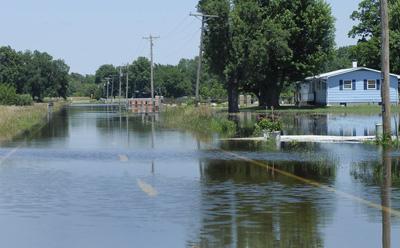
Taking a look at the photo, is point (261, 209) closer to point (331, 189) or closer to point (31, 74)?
point (331, 189)

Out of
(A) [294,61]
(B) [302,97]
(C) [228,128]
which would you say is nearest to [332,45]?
(A) [294,61]

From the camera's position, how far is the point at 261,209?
40.3ft

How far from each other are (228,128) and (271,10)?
38.4m

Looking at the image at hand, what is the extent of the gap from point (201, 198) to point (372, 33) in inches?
3518

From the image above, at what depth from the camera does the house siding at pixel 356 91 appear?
271 feet

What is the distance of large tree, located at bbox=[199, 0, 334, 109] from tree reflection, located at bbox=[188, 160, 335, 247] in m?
50.6

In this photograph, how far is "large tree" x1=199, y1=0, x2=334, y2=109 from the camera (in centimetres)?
6900

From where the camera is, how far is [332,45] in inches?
3120

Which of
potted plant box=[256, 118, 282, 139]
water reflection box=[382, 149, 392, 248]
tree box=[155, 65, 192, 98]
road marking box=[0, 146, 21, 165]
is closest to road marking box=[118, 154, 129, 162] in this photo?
road marking box=[0, 146, 21, 165]

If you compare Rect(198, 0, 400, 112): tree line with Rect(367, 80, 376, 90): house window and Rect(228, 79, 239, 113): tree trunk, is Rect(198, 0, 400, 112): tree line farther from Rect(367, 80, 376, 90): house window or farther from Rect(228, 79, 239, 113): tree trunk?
Rect(367, 80, 376, 90): house window

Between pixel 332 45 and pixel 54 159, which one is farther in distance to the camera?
pixel 332 45

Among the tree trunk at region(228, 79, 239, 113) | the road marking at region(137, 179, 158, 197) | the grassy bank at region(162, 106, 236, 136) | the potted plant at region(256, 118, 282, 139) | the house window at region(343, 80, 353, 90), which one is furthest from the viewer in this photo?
the house window at region(343, 80, 353, 90)

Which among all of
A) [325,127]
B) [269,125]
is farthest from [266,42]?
[269,125]

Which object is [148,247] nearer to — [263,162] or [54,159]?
[263,162]
